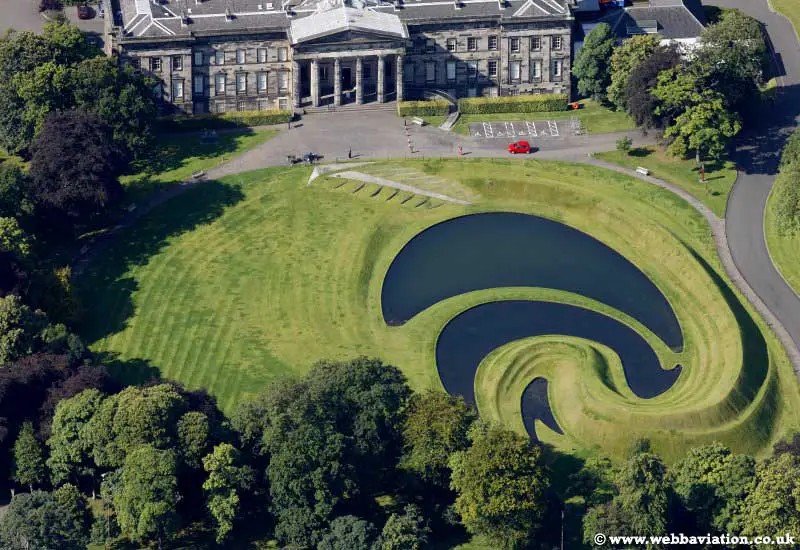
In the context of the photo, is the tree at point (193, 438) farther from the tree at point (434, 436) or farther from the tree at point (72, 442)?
the tree at point (434, 436)

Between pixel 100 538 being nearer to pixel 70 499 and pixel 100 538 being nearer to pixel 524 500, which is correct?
pixel 70 499

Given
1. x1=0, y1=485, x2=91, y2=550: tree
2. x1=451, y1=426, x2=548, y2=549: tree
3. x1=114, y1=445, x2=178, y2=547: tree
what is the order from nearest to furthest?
x1=0, y1=485, x2=91, y2=550: tree, x1=114, y1=445, x2=178, y2=547: tree, x1=451, y1=426, x2=548, y2=549: tree

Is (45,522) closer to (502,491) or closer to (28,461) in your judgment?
(28,461)

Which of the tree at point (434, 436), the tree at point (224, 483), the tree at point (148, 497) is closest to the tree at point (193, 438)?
the tree at point (224, 483)

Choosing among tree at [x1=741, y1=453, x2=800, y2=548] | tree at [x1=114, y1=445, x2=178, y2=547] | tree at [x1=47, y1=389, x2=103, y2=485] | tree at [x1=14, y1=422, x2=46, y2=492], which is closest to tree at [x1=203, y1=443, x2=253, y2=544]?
tree at [x1=114, y1=445, x2=178, y2=547]

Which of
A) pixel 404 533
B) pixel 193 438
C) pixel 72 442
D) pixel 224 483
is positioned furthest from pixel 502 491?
pixel 72 442

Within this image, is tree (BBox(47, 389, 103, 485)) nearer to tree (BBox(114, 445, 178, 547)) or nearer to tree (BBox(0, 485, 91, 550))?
tree (BBox(0, 485, 91, 550))
